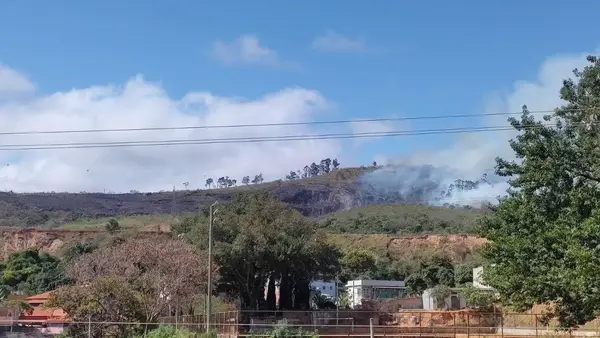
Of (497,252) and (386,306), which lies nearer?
(497,252)

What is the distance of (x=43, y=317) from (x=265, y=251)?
24.8 meters

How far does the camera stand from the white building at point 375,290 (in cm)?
9988

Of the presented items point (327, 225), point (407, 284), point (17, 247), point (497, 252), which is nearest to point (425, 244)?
point (327, 225)

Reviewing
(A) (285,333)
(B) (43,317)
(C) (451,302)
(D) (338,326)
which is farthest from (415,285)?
(A) (285,333)

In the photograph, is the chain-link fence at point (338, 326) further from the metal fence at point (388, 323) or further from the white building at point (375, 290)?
the white building at point (375, 290)

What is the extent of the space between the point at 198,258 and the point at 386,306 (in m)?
29.5

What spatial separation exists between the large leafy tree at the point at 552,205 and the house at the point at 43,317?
35011 millimetres

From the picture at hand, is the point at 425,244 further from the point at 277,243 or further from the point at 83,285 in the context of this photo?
the point at 83,285

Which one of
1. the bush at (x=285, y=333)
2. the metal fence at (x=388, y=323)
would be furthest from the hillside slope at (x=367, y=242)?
the bush at (x=285, y=333)

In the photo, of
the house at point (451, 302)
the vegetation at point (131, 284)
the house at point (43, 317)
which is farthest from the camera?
the house at point (451, 302)

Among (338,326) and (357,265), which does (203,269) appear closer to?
(338,326)

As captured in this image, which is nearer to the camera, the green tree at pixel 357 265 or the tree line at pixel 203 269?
the tree line at pixel 203 269

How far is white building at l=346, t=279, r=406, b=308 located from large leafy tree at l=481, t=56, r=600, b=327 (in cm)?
7023

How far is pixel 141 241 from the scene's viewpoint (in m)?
51.2
